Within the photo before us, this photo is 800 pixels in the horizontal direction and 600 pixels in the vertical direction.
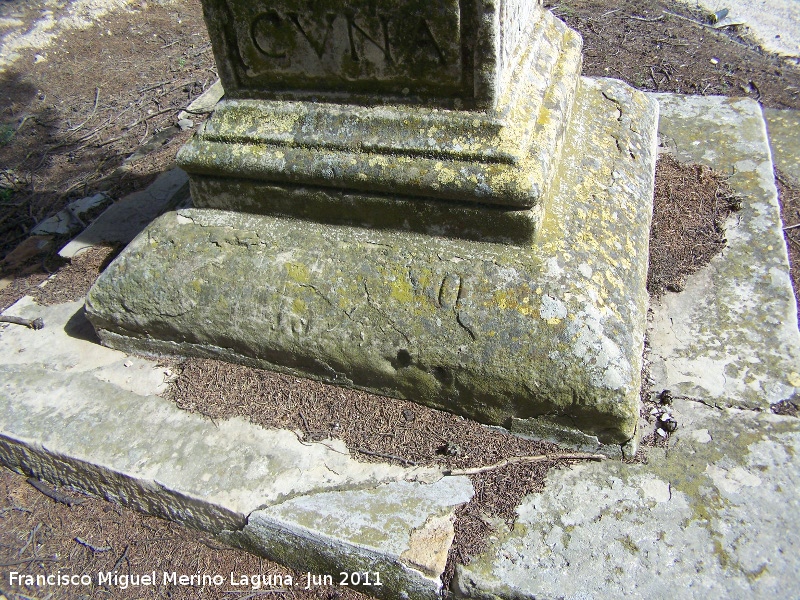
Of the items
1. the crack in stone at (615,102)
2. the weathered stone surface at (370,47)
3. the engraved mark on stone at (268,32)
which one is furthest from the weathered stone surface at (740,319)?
the engraved mark on stone at (268,32)

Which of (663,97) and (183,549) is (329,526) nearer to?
(183,549)

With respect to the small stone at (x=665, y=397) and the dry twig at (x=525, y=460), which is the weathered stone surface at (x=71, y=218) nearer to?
the dry twig at (x=525, y=460)

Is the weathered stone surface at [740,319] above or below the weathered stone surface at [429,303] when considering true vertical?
below

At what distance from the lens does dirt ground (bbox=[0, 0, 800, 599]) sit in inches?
80.1

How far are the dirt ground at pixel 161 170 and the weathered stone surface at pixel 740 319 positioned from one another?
0.35ft

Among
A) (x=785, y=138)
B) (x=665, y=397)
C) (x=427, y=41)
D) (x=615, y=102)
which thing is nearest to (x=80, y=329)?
(x=427, y=41)

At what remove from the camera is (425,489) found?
193cm

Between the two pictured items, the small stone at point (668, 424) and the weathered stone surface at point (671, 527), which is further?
the small stone at point (668, 424)

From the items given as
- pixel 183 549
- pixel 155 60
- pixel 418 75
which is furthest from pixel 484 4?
pixel 155 60

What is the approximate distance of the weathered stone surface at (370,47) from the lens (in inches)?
74.5

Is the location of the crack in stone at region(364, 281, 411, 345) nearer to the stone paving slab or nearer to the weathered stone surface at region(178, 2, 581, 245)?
the weathered stone surface at region(178, 2, 581, 245)

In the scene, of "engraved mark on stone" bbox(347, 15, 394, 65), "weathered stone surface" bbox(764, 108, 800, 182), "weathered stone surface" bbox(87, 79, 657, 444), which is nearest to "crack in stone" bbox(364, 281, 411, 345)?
"weathered stone surface" bbox(87, 79, 657, 444)

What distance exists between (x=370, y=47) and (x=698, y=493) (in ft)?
5.63

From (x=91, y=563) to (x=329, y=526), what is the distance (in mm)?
888
